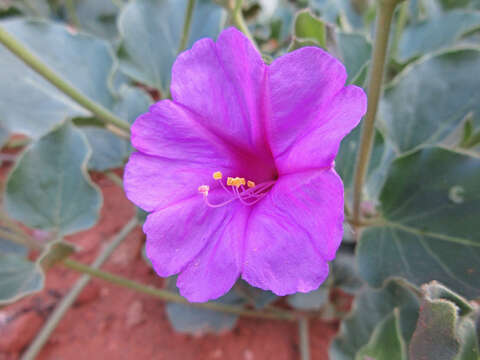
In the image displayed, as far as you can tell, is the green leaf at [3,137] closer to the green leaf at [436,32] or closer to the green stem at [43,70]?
the green stem at [43,70]

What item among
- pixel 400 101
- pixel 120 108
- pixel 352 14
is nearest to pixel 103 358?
pixel 120 108

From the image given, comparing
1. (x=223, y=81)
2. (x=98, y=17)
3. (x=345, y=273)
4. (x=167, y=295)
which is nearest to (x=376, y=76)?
(x=223, y=81)

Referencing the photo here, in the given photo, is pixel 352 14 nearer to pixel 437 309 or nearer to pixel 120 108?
pixel 120 108

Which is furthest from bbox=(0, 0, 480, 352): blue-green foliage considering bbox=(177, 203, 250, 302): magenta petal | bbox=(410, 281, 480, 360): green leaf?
bbox=(177, 203, 250, 302): magenta petal

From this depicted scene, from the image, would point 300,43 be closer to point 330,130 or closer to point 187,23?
point 330,130

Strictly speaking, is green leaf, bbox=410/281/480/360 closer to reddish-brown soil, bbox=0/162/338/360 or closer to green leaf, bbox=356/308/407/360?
green leaf, bbox=356/308/407/360

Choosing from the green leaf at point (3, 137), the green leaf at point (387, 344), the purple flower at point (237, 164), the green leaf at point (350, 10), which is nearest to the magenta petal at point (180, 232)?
the purple flower at point (237, 164)
